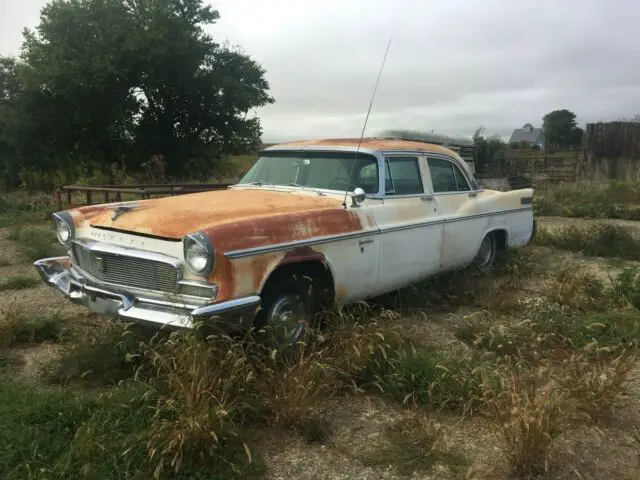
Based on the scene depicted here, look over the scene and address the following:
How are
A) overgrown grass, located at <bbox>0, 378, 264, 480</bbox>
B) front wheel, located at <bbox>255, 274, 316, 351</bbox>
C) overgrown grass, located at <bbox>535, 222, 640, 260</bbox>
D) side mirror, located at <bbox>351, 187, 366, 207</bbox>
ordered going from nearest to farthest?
overgrown grass, located at <bbox>0, 378, 264, 480</bbox>
front wheel, located at <bbox>255, 274, 316, 351</bbox>
side mirror, located at <bbox>351, 187, 366, 207</bbox>
overgrown grass, located at <bbox>535, 222, 640, 260</bbox>

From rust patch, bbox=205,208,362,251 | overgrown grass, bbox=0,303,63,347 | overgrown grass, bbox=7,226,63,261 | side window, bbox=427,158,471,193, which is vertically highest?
side window, bbox=427,158,471,193

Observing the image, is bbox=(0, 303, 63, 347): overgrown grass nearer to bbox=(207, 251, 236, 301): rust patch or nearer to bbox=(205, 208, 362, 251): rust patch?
bbox=(207, 251, 236, 301): rust patch

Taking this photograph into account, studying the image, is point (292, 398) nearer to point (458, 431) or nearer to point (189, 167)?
point (458, 431)

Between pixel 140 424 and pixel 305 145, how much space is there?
10.2 ft

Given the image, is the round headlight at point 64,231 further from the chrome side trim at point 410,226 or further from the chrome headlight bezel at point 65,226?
the chrome side trim at point 410,226

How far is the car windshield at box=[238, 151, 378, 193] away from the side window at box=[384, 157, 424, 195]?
151 mm

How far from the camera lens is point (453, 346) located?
13.7 feet

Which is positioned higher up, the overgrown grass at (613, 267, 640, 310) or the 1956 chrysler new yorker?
the 1956 chrysler new yorker

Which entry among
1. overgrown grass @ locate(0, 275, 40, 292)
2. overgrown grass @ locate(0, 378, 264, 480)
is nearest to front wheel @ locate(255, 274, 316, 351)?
overgrown grass @ locate(0, 378, 264, 480)

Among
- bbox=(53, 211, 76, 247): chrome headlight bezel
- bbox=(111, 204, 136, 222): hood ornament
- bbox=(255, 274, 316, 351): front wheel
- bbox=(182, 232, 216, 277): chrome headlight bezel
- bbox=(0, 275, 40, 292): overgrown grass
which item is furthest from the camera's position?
bbox=(0, 275, 40, 292): overgrown grass

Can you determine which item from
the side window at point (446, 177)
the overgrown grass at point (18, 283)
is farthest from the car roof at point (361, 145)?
the overgrown grass at point (18, 283)

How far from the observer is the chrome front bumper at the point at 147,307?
331 centimetres

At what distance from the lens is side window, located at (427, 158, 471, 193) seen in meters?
5.63

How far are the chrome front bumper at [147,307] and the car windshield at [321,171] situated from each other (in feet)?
5.66
